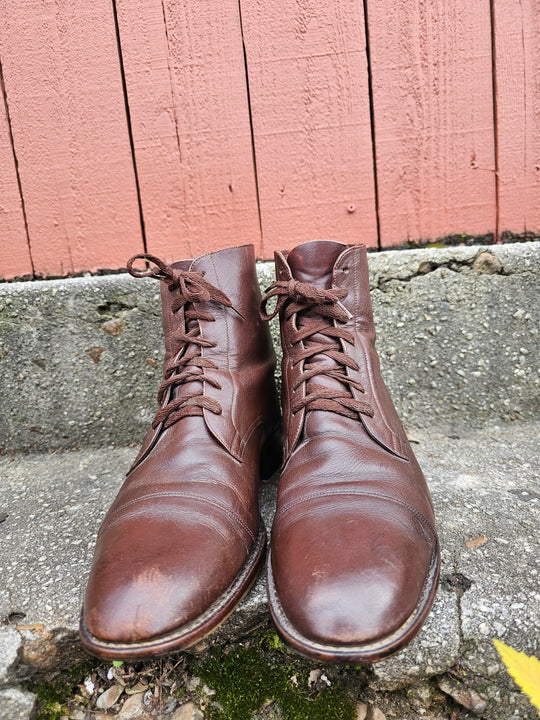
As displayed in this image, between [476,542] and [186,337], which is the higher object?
[186,337]

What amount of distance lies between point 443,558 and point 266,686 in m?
0.44

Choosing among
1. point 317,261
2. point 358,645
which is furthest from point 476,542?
point 317,261

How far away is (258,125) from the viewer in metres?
1.73

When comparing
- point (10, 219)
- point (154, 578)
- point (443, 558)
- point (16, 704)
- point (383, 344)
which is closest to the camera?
point (154, 578)

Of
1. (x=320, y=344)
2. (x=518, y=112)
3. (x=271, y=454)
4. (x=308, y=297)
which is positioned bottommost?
(x=271, y=454)

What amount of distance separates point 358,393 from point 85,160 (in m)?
1.32

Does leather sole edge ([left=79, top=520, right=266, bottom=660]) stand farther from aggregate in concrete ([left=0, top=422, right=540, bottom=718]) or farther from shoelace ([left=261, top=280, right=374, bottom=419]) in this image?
shoelace ([left=261, top=280, right=374, bottom=419])

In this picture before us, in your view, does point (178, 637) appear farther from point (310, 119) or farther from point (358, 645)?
point (310, 119)

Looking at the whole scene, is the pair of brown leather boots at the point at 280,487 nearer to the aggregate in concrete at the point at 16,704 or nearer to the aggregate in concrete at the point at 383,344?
the aggregate in concrete at the point at 16,704

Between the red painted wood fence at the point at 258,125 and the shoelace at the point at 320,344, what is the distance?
24.0 inches

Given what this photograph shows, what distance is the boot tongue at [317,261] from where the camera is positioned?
1.24m

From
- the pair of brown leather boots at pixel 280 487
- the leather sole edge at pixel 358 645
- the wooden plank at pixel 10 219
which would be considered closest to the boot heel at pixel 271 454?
the pair of brown leather boots at pixel 280 487

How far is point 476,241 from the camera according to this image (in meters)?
1.79

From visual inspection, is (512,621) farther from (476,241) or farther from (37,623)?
(476,241)
